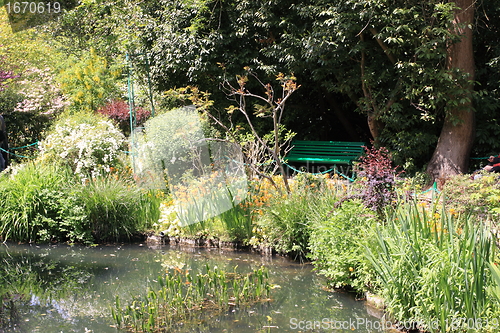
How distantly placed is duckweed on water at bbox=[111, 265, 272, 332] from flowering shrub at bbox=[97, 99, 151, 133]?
375 inches

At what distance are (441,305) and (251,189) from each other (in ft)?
12.5

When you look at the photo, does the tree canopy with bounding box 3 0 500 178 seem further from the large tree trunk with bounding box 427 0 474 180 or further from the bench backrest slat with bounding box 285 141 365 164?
the bench backrest slat with bounding box 285 141 365 164

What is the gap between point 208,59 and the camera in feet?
36.2

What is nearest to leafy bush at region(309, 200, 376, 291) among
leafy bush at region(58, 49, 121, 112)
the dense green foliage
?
the dense green foliage

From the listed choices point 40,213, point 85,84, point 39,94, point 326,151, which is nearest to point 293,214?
point 40,213

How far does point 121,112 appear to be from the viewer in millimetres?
14055

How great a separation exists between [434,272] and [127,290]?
130 inches

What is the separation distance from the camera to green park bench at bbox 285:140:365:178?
10.5m

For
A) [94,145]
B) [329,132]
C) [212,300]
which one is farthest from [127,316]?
[329,132]

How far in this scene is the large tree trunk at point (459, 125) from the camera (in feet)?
28.6

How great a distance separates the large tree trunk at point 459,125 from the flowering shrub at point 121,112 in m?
8.63

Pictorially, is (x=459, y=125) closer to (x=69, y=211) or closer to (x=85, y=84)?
(x=69, y=211)

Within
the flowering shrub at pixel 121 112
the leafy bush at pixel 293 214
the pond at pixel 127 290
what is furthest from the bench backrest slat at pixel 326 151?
the flowering shrub at pixel 121 112

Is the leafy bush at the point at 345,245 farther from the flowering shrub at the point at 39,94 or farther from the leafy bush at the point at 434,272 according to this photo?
the flowering shrub at the point at 39,94
